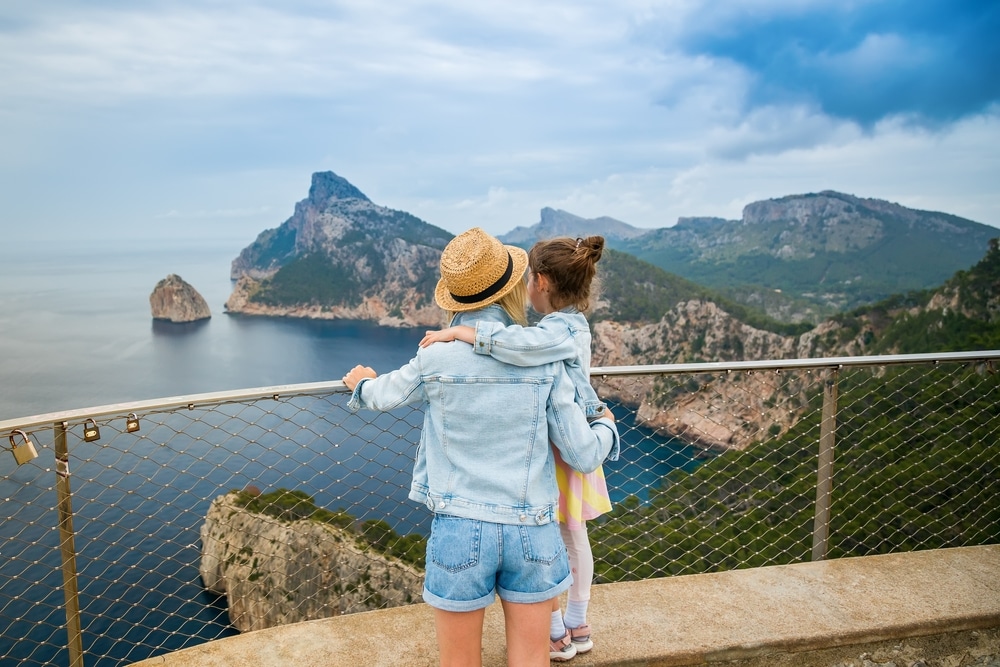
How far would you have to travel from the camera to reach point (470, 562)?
1.41m

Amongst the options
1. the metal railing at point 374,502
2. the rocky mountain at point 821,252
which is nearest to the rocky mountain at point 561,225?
the rocky mountain at point 821,252

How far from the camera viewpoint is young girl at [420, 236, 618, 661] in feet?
4.69

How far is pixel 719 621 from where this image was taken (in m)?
2.20

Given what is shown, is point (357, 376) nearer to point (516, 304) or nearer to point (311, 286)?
point (516, 304)

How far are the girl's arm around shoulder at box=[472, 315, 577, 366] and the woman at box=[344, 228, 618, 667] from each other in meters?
0.03

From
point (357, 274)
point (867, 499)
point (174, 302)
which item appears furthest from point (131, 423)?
point (357, 274)

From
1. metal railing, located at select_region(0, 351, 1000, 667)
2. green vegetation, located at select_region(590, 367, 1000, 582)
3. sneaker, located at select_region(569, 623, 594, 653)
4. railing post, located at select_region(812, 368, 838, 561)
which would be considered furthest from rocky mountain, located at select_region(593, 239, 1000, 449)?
sneaker, located at select_region(569, 623, 594, 653)

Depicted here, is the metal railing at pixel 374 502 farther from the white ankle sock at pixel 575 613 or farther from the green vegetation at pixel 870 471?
the white ankle sock at pixel 575 613

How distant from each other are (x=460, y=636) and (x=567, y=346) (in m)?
0.68

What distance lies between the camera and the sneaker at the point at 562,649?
1943 mm

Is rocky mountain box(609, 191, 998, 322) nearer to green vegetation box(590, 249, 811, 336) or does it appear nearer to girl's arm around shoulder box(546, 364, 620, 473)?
Answer: green vegetation box(590, 249, 811, 336)

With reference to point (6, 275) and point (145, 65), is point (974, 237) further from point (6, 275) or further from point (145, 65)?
point (6, 275)

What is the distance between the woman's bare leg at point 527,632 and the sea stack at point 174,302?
288 feet

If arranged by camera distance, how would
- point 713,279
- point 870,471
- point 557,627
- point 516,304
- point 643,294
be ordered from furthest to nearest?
point 713,279
point 643,294
point 870,471
point 557,627
point 516,304
